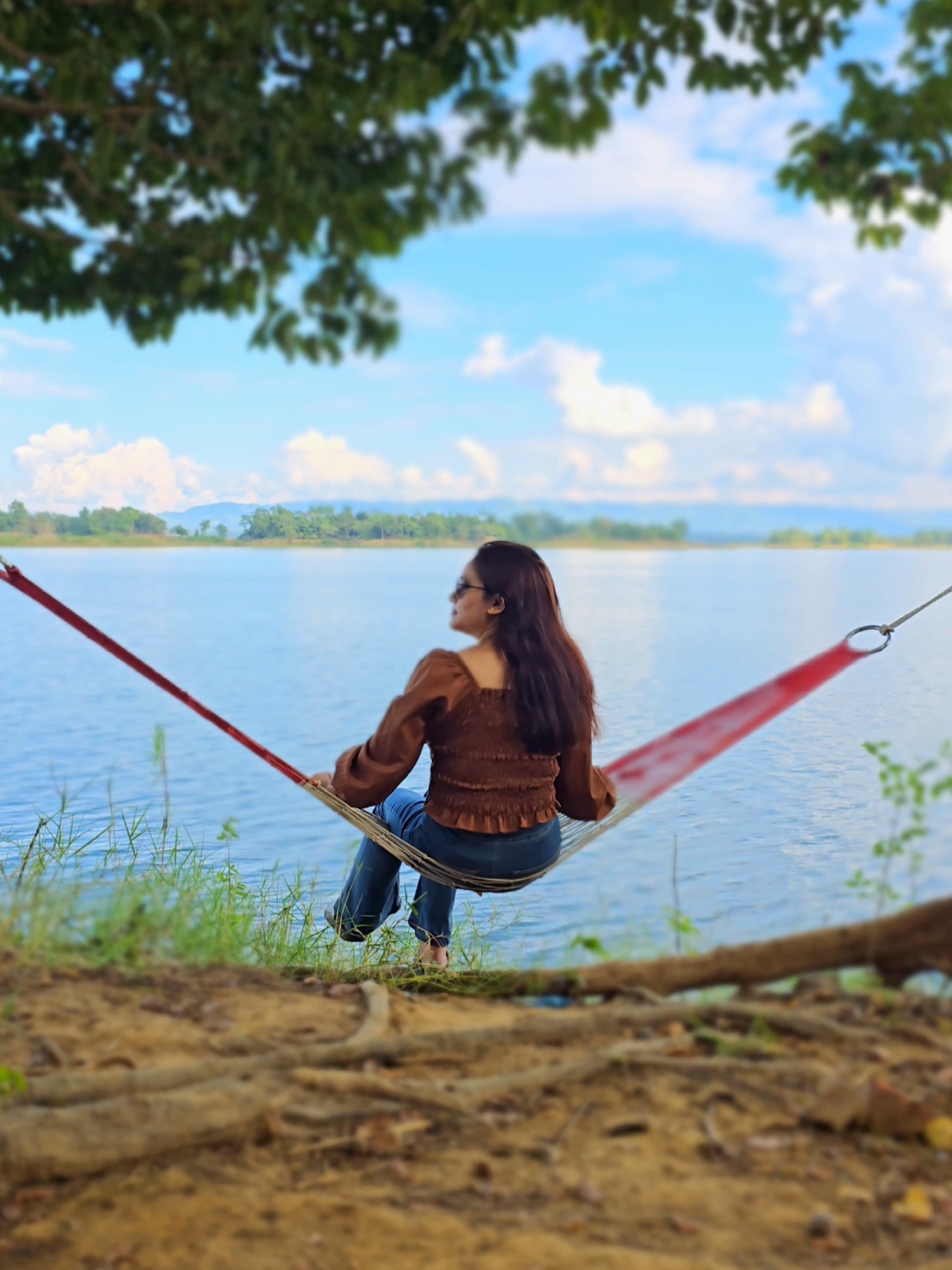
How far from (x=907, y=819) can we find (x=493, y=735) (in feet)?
3.42

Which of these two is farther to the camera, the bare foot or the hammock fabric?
the bare foot

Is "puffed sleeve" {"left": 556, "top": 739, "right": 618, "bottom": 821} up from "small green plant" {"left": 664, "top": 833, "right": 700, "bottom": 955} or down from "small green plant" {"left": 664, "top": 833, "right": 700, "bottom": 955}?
up

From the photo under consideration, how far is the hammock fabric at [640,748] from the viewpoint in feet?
8.22

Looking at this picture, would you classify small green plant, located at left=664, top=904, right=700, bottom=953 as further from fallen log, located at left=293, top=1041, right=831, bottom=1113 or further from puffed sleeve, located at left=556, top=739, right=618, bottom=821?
puffed sleeve, located at left=556, top=739, right=618, bottom=821

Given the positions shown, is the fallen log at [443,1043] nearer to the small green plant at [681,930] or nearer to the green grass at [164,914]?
the small green plant at [681,930]

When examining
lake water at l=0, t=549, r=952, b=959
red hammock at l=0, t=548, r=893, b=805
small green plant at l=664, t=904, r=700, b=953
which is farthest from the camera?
lake water at l=0, t=549, r=952, b=959

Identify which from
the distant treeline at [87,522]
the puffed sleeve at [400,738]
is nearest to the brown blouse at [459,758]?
the puffed sleeve at [400,738]

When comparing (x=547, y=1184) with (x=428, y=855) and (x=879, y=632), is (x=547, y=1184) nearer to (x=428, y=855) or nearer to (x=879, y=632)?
(x=428, y=855)

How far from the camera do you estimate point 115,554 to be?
4578cm

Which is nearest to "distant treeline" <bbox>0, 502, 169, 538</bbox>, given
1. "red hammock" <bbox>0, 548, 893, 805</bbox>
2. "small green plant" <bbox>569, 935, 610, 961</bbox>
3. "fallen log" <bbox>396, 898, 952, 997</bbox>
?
"red hammock" <bbox>0, 548, 893, 805</bbox>

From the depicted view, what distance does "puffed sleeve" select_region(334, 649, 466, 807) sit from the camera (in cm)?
294

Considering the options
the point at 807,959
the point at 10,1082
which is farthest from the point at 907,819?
the point at 10,1082

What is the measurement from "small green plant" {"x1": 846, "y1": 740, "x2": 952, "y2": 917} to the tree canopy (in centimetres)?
A: 115

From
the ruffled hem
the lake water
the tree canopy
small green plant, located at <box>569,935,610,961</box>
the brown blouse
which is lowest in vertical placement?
the lake water
